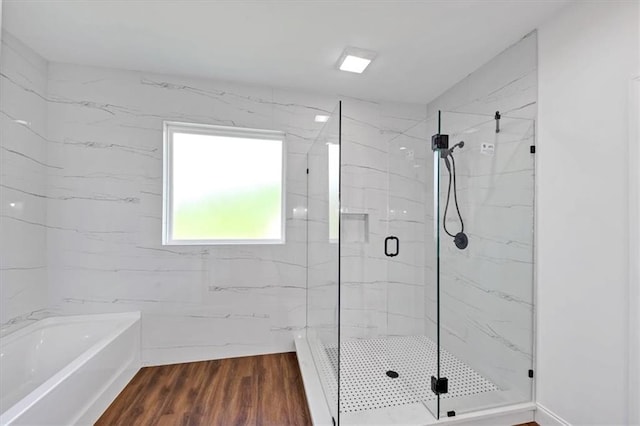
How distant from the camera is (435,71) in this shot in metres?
2.49

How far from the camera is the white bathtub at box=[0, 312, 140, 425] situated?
1497mm

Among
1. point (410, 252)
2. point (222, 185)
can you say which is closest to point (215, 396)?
point (222, 185)

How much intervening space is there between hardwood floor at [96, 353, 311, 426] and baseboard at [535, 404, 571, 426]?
55.5 inches

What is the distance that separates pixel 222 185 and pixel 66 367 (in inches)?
65.6

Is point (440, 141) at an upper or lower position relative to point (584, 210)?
upper

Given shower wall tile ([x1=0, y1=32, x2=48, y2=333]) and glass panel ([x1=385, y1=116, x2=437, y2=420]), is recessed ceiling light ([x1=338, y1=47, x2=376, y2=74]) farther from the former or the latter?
shower wall tile ([x1=0, y1=32, x2=48, y2=333])

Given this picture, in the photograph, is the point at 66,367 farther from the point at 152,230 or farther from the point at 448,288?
the point at 448,288

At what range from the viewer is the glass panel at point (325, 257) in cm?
189

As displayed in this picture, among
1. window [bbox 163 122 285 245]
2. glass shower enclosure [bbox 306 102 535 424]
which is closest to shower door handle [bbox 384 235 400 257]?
glass shower enclosure [bbox 306 102 535 424]

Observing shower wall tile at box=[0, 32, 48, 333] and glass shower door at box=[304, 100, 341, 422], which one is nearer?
glass shower door at box=[304, 100, 341, 422]

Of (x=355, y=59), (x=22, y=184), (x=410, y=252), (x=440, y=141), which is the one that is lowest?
(x=410, y=252)

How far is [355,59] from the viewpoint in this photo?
2246 mm

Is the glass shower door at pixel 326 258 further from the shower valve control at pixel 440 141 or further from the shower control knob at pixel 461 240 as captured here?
the shower control knob at pixel 461 240

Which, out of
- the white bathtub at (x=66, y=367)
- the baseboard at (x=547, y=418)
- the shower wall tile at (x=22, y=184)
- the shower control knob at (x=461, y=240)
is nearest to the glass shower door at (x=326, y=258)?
the shower control knob at (x=461, y=240)
